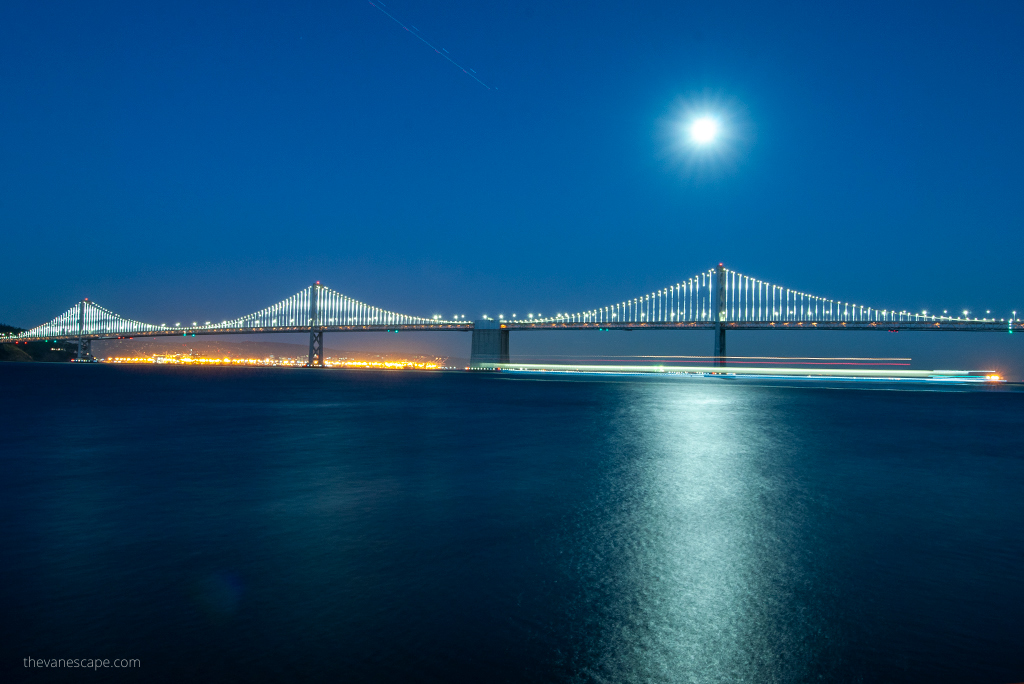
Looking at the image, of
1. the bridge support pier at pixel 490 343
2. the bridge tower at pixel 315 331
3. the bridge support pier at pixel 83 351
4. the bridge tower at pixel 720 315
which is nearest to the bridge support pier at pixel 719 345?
the bridge tower at pixel 720 315

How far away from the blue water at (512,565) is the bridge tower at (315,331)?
72759 mm

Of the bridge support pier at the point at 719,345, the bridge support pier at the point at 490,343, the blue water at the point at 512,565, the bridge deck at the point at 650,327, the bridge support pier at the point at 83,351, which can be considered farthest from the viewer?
the bridge support pier at the point at 83,351

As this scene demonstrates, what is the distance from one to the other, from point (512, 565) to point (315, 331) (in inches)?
3139

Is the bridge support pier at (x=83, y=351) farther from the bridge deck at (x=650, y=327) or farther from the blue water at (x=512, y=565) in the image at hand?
the blue water at (x=512, y=565)

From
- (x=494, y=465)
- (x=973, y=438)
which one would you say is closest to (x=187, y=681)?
(x=494, y=465)

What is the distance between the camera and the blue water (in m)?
3.10

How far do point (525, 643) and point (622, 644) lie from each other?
18.7 inches

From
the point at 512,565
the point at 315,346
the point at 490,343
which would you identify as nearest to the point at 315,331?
the point at 315,346

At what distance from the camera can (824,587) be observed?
13.8 feet

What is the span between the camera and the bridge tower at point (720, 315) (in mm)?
64500

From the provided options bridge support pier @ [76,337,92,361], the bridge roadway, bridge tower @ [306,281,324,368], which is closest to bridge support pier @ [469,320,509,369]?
the bridge roadway

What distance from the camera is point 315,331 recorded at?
80.6 m

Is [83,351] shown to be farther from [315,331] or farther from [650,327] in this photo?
[650,327]

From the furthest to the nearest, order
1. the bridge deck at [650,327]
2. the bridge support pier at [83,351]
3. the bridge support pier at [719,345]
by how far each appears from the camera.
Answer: the bridge support pier at [83,351] < the bridge support pier at [719,345] < the bridge deck at [650,327]
